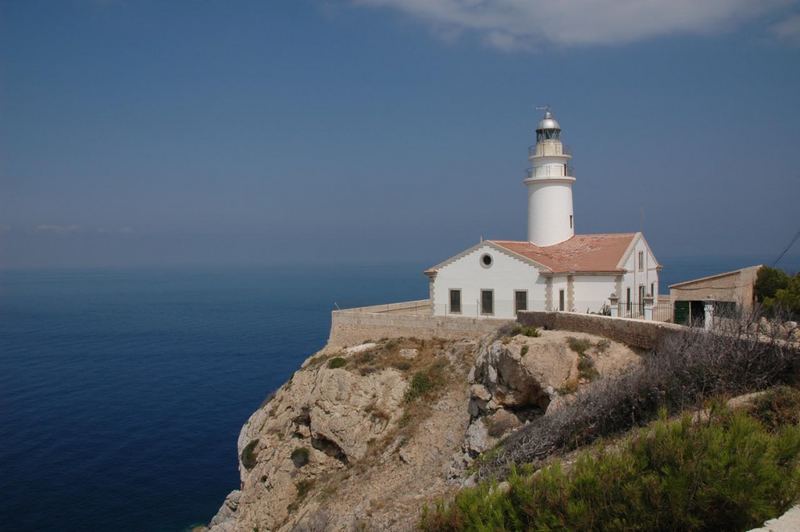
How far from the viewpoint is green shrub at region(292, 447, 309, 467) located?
80.8 ft

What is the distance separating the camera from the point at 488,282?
2788 centimetres

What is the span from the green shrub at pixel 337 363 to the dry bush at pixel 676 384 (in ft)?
47.0

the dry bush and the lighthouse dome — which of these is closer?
the dry bush

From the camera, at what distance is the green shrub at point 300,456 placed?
24.6 m

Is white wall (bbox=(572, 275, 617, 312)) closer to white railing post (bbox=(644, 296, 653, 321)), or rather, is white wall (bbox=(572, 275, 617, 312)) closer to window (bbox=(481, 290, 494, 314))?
white railing post (bbox=(644, 296, 653, 321))

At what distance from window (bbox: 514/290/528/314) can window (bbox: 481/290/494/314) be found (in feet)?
3.65

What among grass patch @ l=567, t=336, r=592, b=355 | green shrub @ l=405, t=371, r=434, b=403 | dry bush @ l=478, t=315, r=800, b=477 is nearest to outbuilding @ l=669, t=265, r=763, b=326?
grass patch @ l=567, t=336, r=592, b=355

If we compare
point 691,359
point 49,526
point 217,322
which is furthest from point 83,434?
point 217,322

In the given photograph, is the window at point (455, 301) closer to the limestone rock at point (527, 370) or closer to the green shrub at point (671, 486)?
the limestone rock at point (527, 370)

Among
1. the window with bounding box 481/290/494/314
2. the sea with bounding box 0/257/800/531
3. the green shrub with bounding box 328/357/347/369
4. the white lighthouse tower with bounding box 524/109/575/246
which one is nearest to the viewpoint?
the green shrub with bounding box 328/357/347/369

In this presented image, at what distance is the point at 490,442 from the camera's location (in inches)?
717

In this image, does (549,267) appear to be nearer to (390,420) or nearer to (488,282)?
(488,282)

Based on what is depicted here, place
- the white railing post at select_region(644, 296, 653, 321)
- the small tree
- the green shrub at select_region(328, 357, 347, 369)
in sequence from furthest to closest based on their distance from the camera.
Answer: the green shrub at select_region(328, 357, 347, 369)
the white railing post at select_region(644, 296, 653, 321)
the small tree

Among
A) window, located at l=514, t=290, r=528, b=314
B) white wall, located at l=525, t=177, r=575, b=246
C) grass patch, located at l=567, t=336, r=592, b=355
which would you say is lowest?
grass patch, located at l=567, t=336, r=592, b=355
